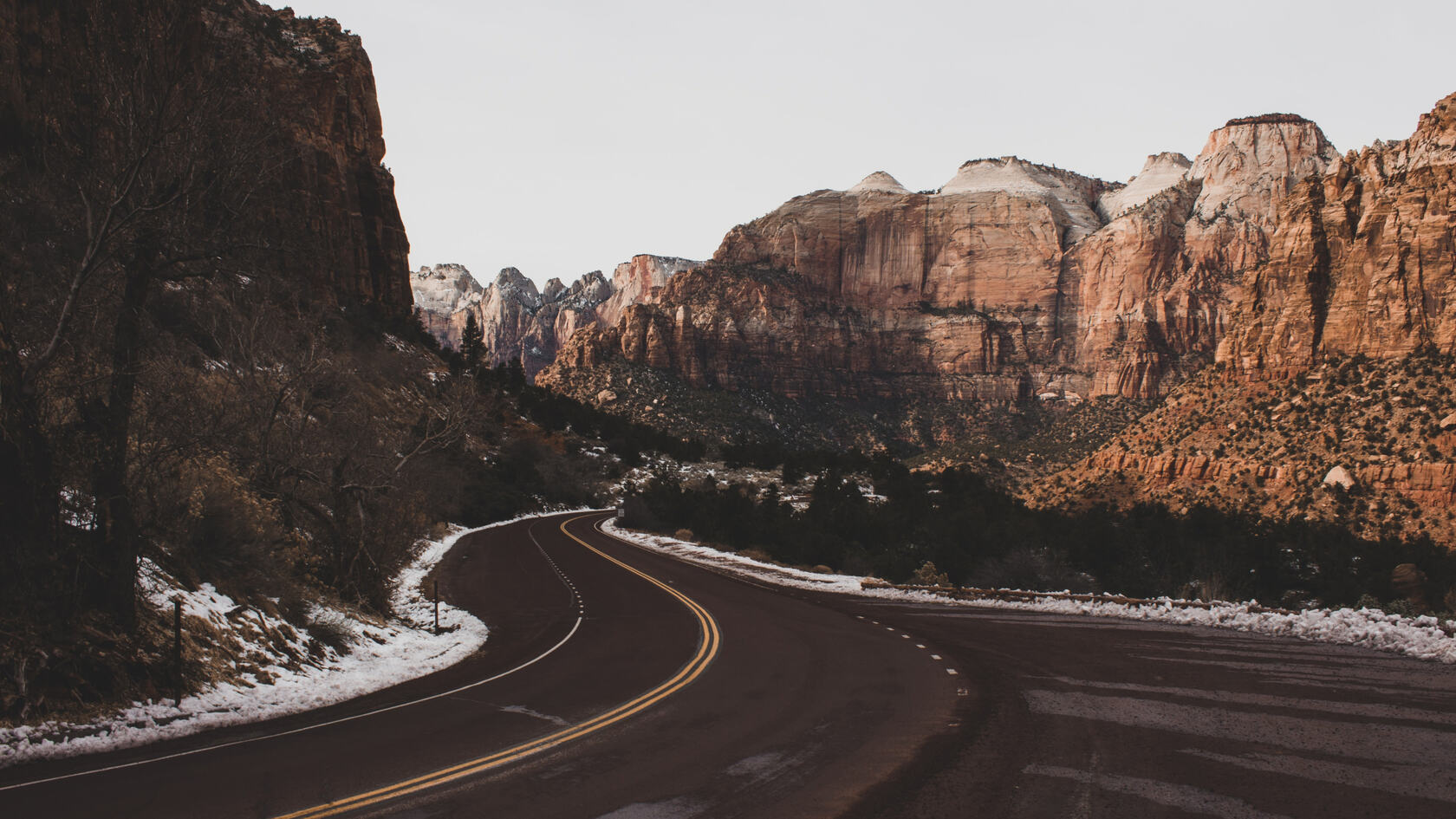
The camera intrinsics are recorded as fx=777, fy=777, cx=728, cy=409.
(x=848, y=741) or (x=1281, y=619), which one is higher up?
(x=1281, y=619)

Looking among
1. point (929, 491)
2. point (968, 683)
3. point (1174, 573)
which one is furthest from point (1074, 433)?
point (968, 683)

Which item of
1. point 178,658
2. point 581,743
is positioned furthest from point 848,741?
point 178,658

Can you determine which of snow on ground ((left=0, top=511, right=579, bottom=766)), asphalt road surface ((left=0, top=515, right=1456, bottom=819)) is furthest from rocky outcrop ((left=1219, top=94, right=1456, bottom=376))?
snow on ground ((left=0, top=511, right=579, bottom=766))

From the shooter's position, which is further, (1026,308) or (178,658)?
(1026,308)

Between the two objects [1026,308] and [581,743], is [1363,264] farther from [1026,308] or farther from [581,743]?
[1026,308]

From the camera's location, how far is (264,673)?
412 inches

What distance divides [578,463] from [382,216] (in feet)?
118

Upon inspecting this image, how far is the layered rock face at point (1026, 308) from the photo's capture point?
14412 cm

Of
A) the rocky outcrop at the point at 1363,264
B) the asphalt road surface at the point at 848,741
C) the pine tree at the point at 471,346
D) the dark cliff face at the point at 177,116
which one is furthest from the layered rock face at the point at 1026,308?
the asphalt road surface at the point at 848,741

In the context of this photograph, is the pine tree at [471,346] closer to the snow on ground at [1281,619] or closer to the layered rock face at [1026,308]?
the layered rock face at [1026,308]

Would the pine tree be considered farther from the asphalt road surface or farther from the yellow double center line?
the yellow double center line

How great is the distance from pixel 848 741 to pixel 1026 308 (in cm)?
19302

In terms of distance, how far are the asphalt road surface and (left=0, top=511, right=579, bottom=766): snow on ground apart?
13.8 inches

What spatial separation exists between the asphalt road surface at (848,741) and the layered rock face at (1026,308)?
126461mm
